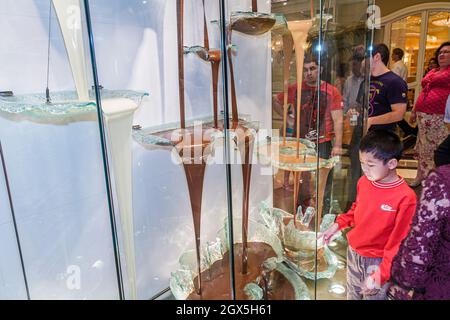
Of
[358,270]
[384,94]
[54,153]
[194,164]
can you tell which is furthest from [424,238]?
[384,94]

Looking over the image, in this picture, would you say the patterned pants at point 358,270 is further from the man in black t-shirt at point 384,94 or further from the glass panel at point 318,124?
the man in black t-shirt at point 384,94

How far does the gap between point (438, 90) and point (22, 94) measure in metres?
2.39

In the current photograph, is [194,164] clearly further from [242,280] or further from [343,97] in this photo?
[343,97]

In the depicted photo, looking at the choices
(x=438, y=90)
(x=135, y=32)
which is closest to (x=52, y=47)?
(x=135, y=32)

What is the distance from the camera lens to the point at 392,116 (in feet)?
5.60

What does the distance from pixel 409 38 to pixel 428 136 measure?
234 cm

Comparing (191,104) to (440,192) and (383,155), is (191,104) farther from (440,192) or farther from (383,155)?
(440,192)

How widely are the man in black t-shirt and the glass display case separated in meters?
0.08

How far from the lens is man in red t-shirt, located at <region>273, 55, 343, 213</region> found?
1353 millimetres

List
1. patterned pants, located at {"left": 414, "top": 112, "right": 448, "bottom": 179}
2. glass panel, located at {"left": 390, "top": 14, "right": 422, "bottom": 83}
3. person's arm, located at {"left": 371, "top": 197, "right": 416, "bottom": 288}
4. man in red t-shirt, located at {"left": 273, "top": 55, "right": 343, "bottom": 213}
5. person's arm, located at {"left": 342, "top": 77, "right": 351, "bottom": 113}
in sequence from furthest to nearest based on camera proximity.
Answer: glass panel, located at {"left": 390, "top": 14, "right": 422, "bottom": 83} < patterned pants, located at {"left": 414, "top": 112, "right": 448, "bottom": 179} < person's arm, located at {"left": 342, "top": 77, "right": 351, "bottom": 113} < man in red t-shirt, located at {"left": 273, "top": 55, "right": 343, "bottom": 213} < person's arm, located at {"left": 371, "top": 197, "right": 416, "bottom": 288}

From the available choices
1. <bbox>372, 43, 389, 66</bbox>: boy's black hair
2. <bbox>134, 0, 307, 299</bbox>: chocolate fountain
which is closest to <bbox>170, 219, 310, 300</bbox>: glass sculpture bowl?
<bbox>134, 0, 307, 299</bbox>: chocolate fountain

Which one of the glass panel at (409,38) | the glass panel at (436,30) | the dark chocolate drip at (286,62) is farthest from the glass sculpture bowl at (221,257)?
the glass panel at (409,38)

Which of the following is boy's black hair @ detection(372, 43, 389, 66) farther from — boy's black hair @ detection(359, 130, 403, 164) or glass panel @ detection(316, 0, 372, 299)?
boy's black hair @ detection(359, 130, 403, 164)

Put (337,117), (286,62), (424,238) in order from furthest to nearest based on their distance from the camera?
(337,117) < (286,62) < (424,238)
